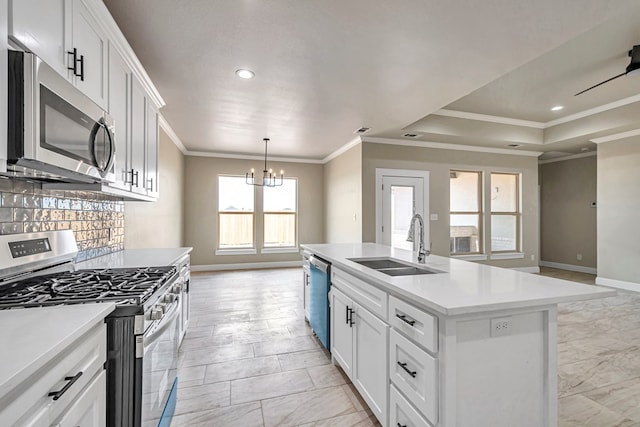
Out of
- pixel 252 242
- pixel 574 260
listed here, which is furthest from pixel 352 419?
pixel 574 260

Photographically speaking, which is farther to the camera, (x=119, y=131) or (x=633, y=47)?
(x=633, y=47)

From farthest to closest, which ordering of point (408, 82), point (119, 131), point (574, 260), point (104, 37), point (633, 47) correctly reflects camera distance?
point (574, 260)
point (408, 82)
point (633, 47)
point (119, 131)
point (104, 37)

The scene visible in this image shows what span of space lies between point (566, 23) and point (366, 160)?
3231mm

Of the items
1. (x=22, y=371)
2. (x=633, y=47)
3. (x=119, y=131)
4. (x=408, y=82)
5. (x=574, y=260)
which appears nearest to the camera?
(x=22, y=371)

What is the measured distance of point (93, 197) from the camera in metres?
2.32

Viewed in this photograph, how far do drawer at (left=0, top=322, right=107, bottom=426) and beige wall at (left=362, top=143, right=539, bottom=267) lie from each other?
4375 mm

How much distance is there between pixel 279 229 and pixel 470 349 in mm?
6121

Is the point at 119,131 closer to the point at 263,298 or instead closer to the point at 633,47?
the point at 263,298

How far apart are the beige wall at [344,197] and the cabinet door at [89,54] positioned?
393 cm

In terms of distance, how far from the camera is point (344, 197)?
5.92m

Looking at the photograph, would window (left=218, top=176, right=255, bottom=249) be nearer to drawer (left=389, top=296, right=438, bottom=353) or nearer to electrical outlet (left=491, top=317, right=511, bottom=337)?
drawer (left=389, top=296, right=438, bottom=353)

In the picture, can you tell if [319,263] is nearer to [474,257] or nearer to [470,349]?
[470,349]

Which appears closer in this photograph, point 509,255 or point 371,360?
point 371,360

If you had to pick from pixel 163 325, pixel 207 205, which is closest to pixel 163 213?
pixel 207 205
